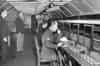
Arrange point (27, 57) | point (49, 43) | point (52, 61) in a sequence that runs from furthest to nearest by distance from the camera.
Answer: point (27, 57)
point (49, 43)
point (52, 61)

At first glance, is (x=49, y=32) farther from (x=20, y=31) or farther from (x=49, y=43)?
(x=20, y=31)

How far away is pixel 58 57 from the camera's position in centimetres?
461

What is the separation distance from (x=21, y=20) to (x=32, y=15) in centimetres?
58

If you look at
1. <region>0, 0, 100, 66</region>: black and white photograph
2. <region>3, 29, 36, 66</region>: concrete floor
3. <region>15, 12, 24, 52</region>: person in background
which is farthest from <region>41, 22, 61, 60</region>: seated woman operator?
<region>15, 12, 24, 52</region>: person in background

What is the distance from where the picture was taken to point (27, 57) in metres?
6.14

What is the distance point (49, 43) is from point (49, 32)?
393 millimetres

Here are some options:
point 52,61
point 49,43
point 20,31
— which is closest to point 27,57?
point 20,31

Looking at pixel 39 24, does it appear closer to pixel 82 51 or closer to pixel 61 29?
pixel 61 29

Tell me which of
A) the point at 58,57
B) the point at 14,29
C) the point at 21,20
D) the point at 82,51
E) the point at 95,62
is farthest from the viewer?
the point at 21,20

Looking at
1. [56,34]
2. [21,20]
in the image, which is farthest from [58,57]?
[21,20]

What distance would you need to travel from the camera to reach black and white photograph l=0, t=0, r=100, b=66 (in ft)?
10.3

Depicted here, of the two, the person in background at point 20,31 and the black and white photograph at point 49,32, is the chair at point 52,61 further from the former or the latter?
the person in background at point 20,31

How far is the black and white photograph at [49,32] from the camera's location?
3.14 m

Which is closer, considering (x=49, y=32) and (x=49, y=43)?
(x=49, y=43)
